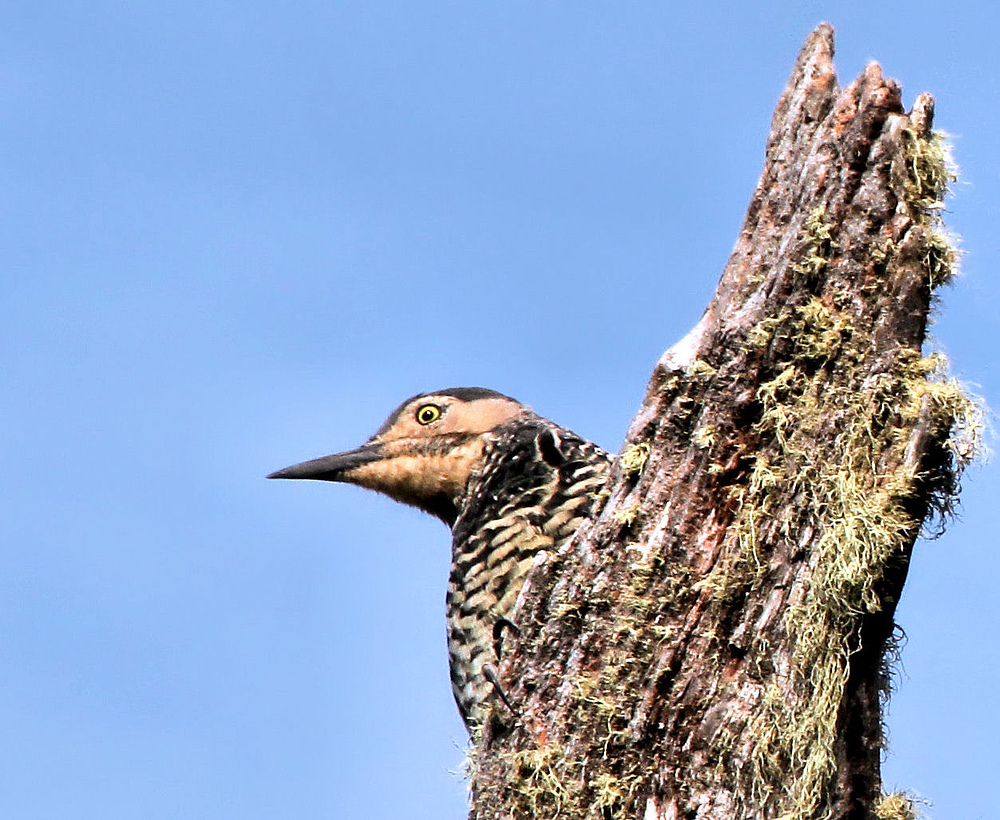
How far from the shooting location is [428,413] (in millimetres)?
6609

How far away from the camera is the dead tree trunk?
3.85 metres

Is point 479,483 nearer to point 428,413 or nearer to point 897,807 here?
point 428,413

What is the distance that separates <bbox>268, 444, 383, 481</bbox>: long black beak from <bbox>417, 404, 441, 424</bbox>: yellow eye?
233 millimetres

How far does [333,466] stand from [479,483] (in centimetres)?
88

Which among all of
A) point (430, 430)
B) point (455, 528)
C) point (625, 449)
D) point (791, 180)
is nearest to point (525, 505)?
point (455, 528)

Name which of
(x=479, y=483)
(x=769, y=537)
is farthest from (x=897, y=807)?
(x=479, y=483)

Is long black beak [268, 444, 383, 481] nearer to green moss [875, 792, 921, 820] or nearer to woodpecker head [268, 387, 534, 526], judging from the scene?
woodpecker head [268, 387, 534, 526]

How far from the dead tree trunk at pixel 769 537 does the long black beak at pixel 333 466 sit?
2590mm

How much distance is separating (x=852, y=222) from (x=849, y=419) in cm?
57

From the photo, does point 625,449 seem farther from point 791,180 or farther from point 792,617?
point 791,180

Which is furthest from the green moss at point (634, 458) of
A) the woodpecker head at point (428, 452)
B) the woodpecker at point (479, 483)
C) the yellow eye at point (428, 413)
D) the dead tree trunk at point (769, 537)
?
the yellow eye at point (428, 413)

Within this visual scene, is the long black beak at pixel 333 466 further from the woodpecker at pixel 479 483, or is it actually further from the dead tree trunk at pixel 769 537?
the dead tree trunk at pixel 769 537

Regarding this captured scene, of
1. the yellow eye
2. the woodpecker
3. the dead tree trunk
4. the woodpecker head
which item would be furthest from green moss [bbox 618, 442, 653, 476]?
the yellow eye

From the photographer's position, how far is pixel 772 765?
382 centimetres
